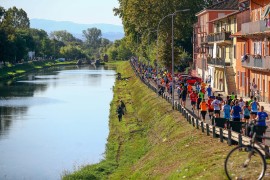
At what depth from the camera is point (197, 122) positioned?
115ft

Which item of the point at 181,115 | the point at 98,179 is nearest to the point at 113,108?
the point at 181,115

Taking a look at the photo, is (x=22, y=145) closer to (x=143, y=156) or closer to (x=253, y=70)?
(x=143, y=156)

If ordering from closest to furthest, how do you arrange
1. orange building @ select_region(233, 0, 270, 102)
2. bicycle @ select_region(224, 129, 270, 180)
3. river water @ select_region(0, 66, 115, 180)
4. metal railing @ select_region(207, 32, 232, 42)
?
bicycle @ select_region(224, 129, 270, 180) < river water @ select_region(0, 66, 115, 180) < orange building @ select_region(233, 0, 270, 102) < metal railing @ select_region(207, 32, 232, 42)

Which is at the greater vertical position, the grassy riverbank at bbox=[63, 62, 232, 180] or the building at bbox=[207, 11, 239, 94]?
the building at bbox=[207, 11, 239, 94]

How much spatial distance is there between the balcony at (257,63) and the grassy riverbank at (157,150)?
834 centimetres

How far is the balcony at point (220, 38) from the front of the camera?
2773 inches

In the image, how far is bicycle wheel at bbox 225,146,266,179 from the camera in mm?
18344

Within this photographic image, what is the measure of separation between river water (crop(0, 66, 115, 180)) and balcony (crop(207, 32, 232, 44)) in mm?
15537

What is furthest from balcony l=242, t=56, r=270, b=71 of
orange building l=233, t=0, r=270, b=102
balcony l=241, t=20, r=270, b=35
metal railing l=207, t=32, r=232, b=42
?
metal railing l=207, t=32, r=232, b=42

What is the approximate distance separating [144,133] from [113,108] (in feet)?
69.2

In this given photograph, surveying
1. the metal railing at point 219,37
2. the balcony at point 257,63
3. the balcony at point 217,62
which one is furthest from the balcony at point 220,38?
the balcony at point 257,63

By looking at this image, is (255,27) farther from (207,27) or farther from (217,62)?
(207,27)

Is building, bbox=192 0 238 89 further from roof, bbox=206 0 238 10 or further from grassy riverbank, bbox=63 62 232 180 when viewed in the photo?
grassy riverbank, bbox=63 62 232 180

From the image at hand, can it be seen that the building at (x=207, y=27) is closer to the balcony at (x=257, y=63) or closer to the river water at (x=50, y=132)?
the river water at (x=50, y=132)
